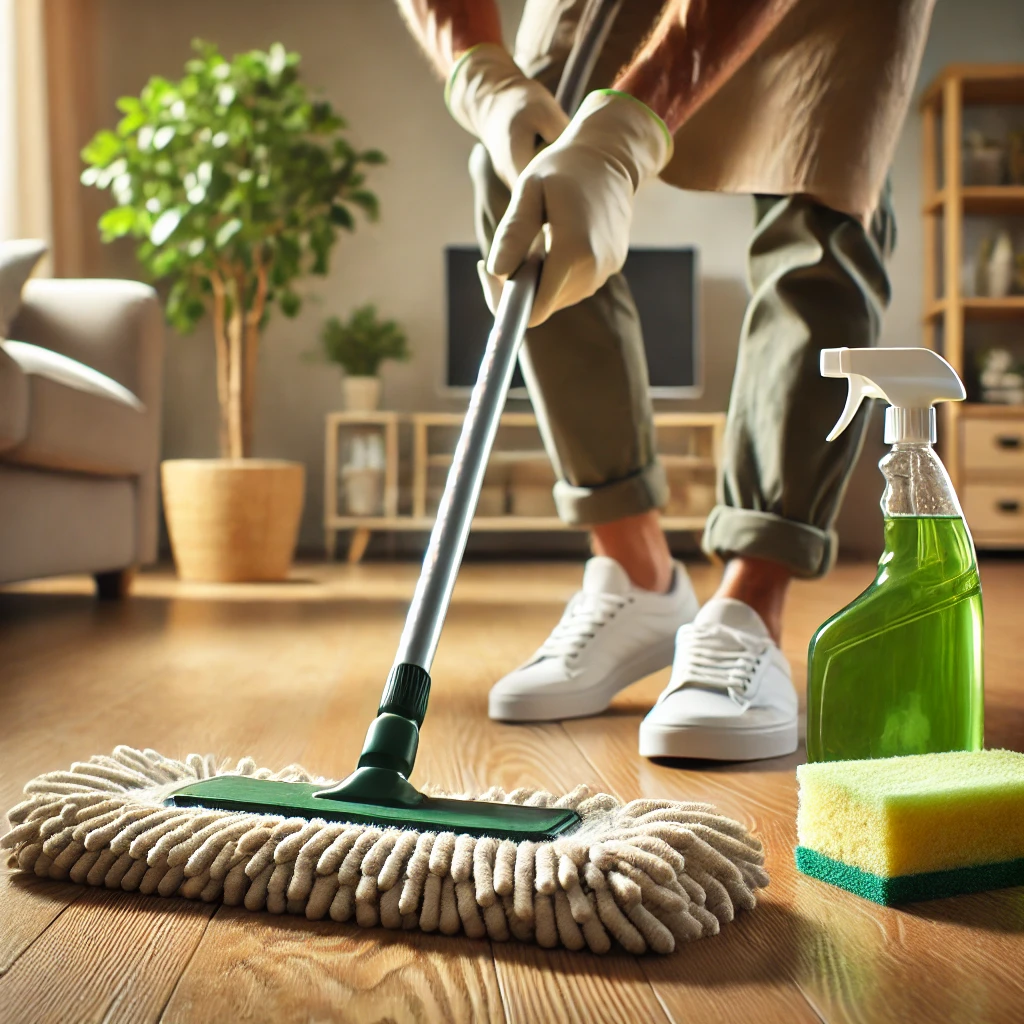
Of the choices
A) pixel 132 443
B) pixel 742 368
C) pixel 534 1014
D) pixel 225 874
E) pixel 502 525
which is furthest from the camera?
pixel 502 525

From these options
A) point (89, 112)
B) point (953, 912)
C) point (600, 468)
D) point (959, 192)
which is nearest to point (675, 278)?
point (959, 192)

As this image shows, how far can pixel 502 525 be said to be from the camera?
391 centimetres

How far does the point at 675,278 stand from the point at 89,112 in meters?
2.22

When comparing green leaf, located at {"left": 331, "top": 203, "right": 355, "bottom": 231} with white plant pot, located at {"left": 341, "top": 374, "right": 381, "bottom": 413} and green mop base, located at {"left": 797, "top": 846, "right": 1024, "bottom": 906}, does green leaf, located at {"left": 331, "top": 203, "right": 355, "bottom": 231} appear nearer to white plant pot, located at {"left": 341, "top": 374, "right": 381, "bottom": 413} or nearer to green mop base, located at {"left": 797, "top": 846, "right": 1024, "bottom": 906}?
white plant pot, located at {"left": 341, "top": 374, "right": 381, "bottom": 413}

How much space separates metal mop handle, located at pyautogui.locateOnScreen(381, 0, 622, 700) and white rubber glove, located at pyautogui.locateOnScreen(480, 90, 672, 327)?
0.06 ft

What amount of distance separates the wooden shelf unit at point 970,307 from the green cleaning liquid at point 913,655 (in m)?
3.38

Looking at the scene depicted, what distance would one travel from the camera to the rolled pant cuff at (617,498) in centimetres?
122

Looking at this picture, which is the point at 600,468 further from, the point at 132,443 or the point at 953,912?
the point at 132,443

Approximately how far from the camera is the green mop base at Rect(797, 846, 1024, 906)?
1.86ft

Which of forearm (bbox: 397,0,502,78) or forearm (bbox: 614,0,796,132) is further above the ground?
forearm (bbox: 397,0,502,78)

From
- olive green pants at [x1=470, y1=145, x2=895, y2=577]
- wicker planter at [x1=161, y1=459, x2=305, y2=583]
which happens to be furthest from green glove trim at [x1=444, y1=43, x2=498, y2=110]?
wicker planter at [x1=161, y1=459, x2=305, y2=583]

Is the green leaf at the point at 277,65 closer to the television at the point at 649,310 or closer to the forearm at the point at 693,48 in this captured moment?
the television at the point at 649,310

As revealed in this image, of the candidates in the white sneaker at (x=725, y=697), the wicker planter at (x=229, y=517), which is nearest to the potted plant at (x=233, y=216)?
the wicker planter at (x=229, y=517)

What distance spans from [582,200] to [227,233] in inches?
90.8
